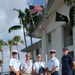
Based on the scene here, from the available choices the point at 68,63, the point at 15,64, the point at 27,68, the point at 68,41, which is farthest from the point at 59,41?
the point at 15,64

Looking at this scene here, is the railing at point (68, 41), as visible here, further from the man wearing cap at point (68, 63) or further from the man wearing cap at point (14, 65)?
the man wearing cap at point (14, 65)

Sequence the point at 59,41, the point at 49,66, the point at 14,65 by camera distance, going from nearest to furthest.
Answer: the point at 14,65, the point at 49,66, the point at 59,41

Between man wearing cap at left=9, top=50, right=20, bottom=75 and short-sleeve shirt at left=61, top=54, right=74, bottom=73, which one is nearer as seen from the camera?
man wearing cap at left=9, top=50, right=20, bottom=75

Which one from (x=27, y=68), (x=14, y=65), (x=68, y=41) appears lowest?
(x=27, y=68)

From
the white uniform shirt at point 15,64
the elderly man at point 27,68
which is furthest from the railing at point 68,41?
the white uniform shirt at point 15,64

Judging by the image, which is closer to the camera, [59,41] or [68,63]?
[68,63]

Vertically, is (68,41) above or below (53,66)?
above

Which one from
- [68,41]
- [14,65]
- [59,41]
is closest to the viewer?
[14,65]

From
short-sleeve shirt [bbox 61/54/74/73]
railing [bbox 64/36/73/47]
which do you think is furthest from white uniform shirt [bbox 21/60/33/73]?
railing [bbox 64/36/73/47]

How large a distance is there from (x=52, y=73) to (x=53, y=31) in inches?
1013

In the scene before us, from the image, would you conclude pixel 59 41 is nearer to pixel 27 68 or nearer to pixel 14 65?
pixel 27 68

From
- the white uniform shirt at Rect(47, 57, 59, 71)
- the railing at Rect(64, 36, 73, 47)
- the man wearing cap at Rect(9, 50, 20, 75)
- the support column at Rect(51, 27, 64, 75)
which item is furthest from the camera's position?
the support column at Rect(51, 27, 64, 75)

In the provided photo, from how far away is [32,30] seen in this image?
4084 centimetres

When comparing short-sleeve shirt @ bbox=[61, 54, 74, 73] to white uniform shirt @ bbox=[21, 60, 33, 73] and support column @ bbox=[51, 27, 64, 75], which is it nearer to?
white uniform shirt @ bbox=[21, 60, 33, 73]
